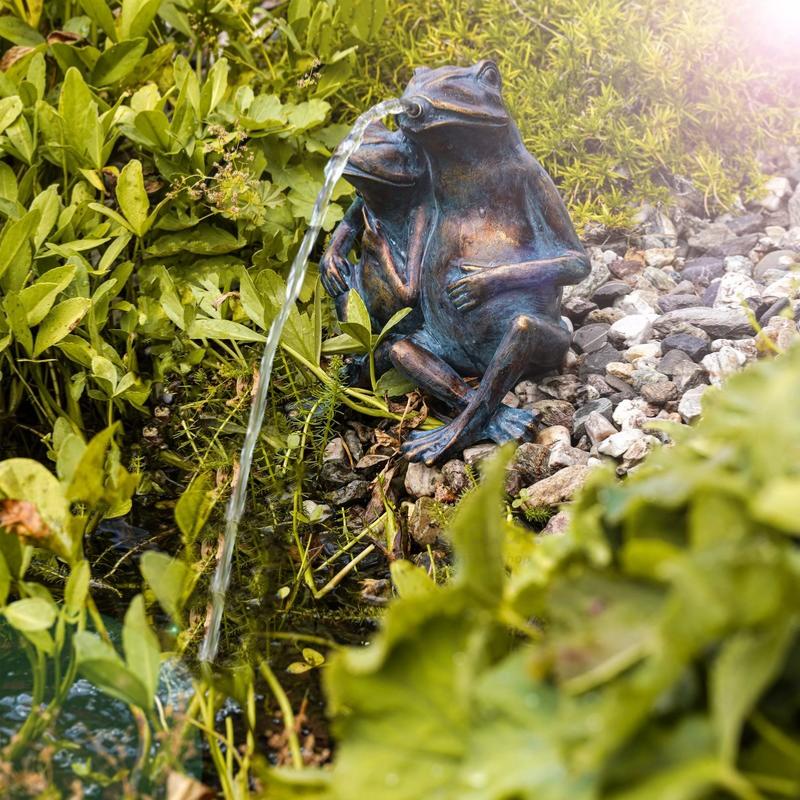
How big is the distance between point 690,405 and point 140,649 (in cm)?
165

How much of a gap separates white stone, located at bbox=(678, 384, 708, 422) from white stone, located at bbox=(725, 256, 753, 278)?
72 centimetres

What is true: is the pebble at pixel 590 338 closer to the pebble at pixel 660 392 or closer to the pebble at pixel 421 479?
the pebble at pixel 660 392

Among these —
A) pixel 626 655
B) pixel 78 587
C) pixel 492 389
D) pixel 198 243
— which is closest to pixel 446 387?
pixel 492 389

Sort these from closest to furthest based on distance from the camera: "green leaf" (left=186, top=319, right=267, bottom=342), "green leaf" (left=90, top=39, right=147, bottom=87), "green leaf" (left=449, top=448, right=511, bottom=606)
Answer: "green leaf" (left=449, top=448, right=511, bottom=606) → "green leaf" (left=186, top=319, right=267, bottom=342) → "green leaf" (left=90, top=39, right=147, bottom=87)

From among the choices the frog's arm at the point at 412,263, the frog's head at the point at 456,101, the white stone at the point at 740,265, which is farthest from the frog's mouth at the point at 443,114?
the white stone at the point at 740,265

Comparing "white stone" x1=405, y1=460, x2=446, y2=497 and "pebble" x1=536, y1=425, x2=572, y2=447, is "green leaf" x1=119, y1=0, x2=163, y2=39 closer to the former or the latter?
"white stone" x1=405, y1=460, x2=446, y2=497

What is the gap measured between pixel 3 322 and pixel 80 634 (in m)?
1.37

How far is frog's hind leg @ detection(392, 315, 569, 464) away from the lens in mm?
2553

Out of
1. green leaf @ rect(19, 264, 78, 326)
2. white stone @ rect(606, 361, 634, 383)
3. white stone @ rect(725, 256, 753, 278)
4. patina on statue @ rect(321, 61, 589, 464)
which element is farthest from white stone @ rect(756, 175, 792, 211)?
green leaf @ rect(19, 264, 78, 326)

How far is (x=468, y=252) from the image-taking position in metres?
2.67

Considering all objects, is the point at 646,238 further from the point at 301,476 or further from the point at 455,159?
the point at 301,476

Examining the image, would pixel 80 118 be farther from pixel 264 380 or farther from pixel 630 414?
pixel 630 414

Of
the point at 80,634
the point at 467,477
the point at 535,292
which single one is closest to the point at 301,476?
the point at 467,477

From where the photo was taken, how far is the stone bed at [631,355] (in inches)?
100
